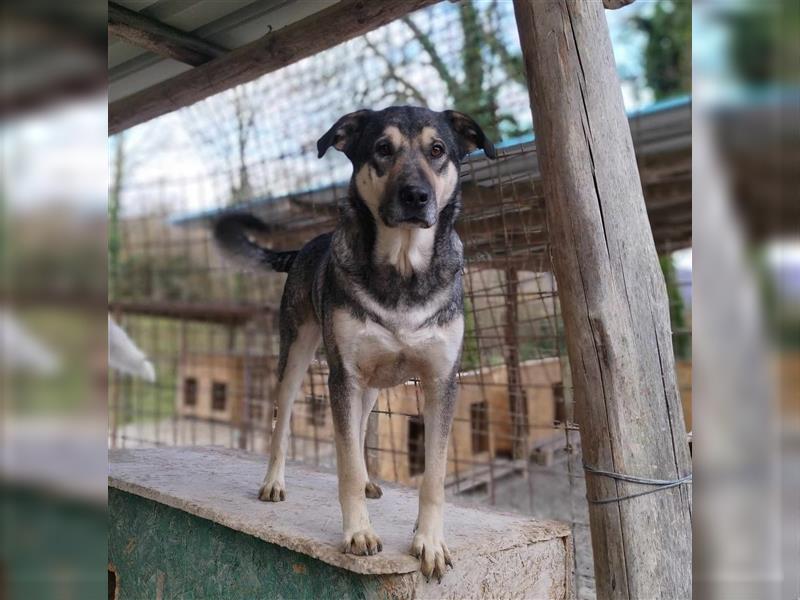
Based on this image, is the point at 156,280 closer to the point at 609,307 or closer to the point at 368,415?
the point at 368,415

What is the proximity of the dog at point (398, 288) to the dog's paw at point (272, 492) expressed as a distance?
88cm

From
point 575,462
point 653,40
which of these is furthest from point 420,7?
point 653,40

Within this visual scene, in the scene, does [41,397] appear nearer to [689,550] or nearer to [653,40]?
[689,550]

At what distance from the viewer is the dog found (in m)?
2.59

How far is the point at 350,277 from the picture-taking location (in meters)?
2.76

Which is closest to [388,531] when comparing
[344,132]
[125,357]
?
[344,132]

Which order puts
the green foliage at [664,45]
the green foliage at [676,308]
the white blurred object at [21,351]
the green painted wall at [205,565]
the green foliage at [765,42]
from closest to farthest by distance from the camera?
1. the white blurred object at [21,351]
2. the green foliage at [765,42]
3. the green painted wall at [205,565]
4. the green foliage at [676,308]
5. the green foliage at [664,45]

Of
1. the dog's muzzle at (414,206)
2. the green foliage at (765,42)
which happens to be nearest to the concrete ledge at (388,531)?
the dog's muzzle at (414,206)

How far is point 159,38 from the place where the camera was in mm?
4105

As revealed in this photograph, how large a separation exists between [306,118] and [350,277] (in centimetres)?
511

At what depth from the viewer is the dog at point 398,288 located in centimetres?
259

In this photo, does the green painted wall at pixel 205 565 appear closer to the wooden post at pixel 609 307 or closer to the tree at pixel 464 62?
the wooden post at pixel 609 307

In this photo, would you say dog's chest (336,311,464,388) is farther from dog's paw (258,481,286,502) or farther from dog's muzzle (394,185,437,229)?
dog's paw (258,481,286,502)

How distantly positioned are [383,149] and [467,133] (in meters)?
0.45
